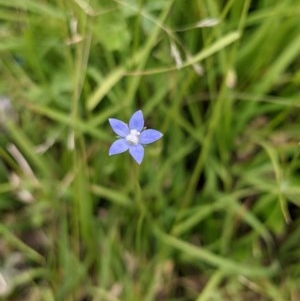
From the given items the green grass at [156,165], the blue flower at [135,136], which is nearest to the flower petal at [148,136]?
the blue flower at [135,136]

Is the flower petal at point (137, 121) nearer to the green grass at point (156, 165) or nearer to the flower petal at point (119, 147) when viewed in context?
the flower petal at point (119, 147)

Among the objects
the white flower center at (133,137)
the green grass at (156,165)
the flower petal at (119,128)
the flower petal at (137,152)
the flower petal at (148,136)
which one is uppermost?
the flower petal at (119,128)

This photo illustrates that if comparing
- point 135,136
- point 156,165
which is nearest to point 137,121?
point 135,136

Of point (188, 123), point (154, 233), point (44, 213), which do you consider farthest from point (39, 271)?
point (188, 123)

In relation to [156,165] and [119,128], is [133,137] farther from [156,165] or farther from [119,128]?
[156,165]

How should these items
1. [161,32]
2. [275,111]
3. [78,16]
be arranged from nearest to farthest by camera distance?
[78,16]
[161,32]
[275,111]

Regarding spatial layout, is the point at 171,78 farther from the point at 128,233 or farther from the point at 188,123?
the point at 128,233
